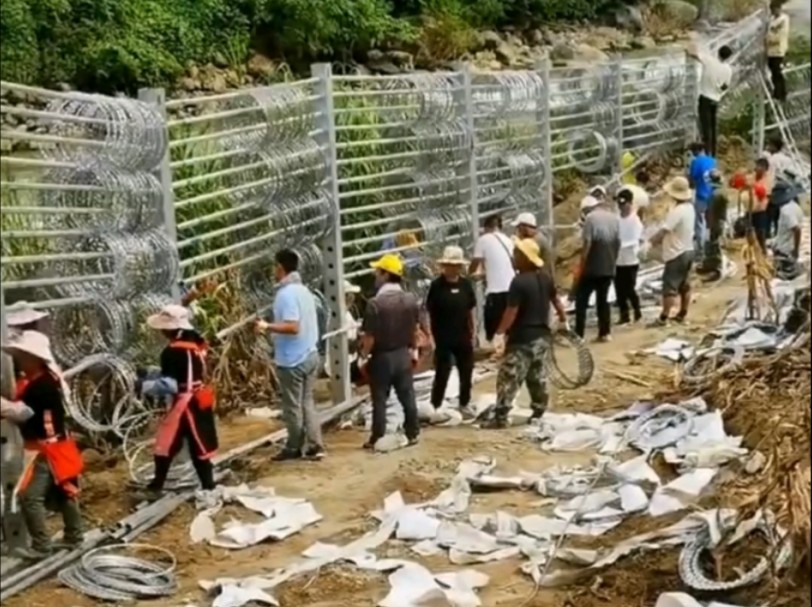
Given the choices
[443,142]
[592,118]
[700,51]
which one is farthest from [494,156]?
[700,51]

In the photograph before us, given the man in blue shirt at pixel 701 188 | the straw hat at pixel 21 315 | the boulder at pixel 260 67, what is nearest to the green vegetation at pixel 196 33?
the boulder at pixel 260 67

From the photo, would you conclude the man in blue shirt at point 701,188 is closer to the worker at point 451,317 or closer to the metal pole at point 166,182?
the worker at point 451,317

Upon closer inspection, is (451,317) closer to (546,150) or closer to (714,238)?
(546,150)

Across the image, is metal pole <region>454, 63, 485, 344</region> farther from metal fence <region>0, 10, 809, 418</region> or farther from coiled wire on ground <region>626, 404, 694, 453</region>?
coiled wire on ground <region>626, 404, 694, 453</region>

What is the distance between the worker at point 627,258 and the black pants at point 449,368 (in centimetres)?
341

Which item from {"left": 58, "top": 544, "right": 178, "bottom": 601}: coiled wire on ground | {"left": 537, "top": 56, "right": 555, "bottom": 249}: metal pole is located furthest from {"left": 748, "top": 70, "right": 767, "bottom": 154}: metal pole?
{"left": 58, "top": 544, "right": 178, "bottom": 601}: coiled wire on ground

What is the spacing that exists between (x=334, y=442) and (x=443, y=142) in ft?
12.8

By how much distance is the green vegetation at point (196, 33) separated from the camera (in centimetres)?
1516

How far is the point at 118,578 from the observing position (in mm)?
7320

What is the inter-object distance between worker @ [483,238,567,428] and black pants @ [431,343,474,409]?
36cm

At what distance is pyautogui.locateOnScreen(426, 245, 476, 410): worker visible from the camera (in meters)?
10.7

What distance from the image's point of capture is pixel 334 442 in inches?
411

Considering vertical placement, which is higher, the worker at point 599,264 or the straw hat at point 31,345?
the straw hat at point 31,345

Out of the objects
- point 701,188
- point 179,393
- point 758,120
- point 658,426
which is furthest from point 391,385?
point 758,120
